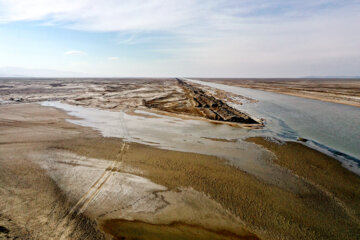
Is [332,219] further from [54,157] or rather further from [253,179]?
[54,157]

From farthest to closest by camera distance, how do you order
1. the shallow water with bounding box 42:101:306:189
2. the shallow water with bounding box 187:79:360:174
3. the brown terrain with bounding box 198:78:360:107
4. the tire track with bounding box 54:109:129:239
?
1. the brown terrain with bounding box 198:78:360:107
2. the shallow water with bounding box 187:79:360:174
3. the shallow water with bounding box 42:101:306:189
4. the tire track with bounding box 54:109:129:239

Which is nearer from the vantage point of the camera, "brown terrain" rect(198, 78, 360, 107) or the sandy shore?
the sandy shore

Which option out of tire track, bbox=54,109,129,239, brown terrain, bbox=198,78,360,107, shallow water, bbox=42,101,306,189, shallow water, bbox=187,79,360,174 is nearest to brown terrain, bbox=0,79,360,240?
tire track, bbox=54,109,129,239

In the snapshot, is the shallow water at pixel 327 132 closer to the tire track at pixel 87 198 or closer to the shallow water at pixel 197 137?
the shallow water at pixel 197 137

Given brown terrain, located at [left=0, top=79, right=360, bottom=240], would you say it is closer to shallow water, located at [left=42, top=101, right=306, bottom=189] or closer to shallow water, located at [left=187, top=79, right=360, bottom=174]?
shallow water, located at [left=42, top=101, right=306, bottom=189]

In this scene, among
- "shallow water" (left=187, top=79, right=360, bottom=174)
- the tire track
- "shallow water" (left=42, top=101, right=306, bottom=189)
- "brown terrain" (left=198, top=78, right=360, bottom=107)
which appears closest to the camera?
the tire track

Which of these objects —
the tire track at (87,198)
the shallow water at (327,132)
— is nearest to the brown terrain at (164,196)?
the tire track at (87,198)
